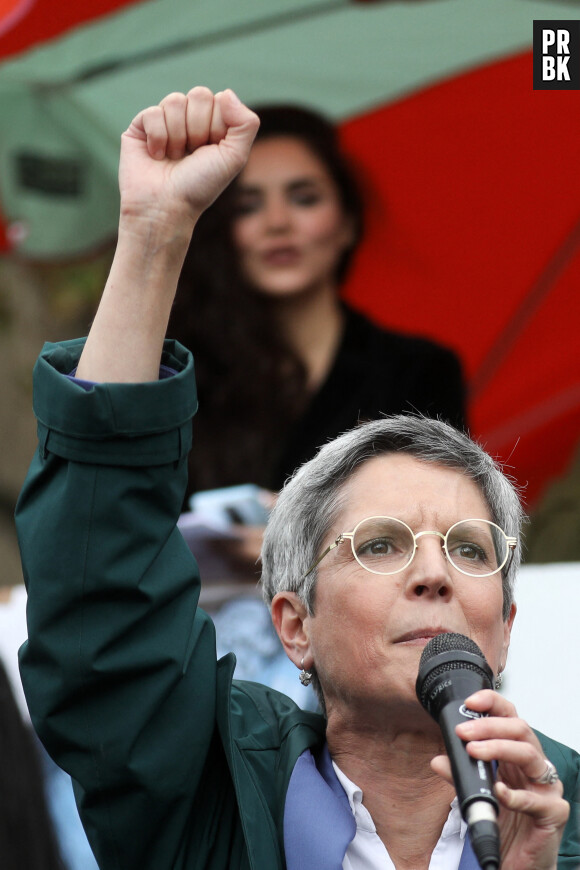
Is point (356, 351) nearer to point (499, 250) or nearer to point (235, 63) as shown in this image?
point (499, 250)

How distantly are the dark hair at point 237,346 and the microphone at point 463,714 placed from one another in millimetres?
2218

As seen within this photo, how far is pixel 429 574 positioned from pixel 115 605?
51cm

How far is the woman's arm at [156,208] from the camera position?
173 cm

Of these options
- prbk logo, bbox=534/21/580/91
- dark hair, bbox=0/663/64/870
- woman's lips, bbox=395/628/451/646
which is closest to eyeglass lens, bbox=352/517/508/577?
woman's lips, bbox=395/628/451/646

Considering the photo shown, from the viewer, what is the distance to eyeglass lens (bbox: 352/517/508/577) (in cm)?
196

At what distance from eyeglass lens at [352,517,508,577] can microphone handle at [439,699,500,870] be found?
1.76 feet

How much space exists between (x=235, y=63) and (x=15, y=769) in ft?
7.92

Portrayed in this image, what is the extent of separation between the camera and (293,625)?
2.16 m

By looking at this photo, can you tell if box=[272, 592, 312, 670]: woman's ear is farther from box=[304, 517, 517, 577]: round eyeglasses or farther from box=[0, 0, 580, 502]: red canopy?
box=[0, 0, 580, 502]: red canopy

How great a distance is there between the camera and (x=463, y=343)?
12.8ft

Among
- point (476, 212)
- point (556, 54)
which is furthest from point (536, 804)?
point (556, 54)

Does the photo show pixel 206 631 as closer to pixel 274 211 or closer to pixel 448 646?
pixel 448 646

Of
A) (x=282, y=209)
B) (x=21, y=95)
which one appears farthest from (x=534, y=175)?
(x=21, y=95)

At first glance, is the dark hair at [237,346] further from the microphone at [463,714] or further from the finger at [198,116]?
the microphone at [463,714]
